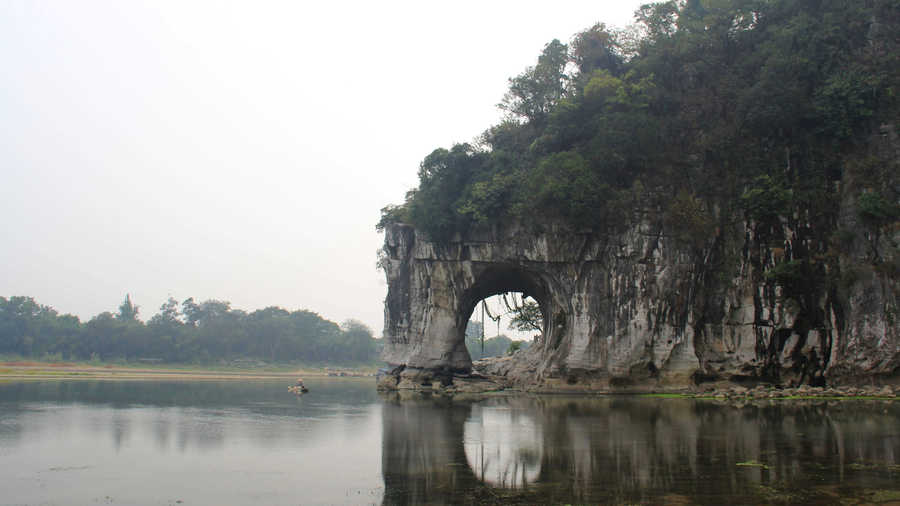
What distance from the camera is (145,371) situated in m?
65.4

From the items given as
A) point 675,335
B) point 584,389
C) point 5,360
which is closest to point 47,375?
point 5,360

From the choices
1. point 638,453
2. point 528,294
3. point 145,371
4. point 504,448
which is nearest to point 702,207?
point 528,294

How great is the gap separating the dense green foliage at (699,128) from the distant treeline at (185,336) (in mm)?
49725

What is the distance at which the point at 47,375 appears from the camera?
53344mm

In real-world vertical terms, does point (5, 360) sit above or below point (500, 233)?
below

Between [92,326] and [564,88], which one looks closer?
[564,88]

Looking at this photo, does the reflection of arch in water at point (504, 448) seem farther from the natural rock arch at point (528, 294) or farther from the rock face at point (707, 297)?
the rock face at point (707, 297)

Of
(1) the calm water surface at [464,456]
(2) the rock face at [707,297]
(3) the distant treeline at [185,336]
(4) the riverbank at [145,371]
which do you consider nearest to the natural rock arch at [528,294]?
(2) the rock face at [707,297]

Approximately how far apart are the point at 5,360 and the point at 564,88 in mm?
63683

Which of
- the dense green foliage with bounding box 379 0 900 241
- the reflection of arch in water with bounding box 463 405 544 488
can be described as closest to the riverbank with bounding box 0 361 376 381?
the dense green foliage with bounding box 379 0 900 241

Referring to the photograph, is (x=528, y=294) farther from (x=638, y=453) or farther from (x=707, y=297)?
(x=638, y=453)

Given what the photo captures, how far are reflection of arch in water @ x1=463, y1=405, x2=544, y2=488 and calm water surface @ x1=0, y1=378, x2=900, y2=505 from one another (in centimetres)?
4

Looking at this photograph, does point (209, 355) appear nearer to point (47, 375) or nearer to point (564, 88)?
point (47, 375)

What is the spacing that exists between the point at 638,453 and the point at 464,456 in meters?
3.33
